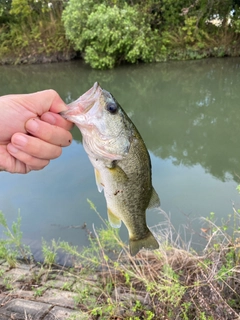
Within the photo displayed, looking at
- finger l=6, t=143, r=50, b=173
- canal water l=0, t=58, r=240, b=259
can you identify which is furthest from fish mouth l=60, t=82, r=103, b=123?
canal water l=0, t=58, r=240, b=259

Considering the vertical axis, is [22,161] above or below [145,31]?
above

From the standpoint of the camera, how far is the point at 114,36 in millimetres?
12977

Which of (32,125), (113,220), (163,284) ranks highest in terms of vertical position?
(32,125)

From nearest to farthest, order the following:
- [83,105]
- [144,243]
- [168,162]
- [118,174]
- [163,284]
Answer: [83,105]
[118,174]
[144,243]
[163,284]
[168,162]

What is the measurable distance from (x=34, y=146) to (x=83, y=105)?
38 centimetres

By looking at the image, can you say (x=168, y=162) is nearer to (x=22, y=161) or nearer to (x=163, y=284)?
(x=163, y=284)

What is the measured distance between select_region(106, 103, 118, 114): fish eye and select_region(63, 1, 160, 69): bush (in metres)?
12.4

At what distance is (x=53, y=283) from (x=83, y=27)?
42.9ft

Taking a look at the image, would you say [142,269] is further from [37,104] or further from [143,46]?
[143,46]

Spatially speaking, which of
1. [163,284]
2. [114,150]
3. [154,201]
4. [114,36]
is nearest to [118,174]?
[114,150]

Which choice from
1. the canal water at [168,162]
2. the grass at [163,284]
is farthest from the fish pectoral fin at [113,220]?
the canal water at [168,162]

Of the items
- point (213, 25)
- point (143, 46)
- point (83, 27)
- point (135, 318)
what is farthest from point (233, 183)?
point (213, 25)

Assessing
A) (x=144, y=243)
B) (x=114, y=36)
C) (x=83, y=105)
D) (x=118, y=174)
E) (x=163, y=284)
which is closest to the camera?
(x=83, y=105)

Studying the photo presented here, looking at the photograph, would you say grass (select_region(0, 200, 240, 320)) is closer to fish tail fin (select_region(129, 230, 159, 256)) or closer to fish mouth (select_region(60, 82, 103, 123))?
fish tail fin (select_region(129, 230, 159, 256))
